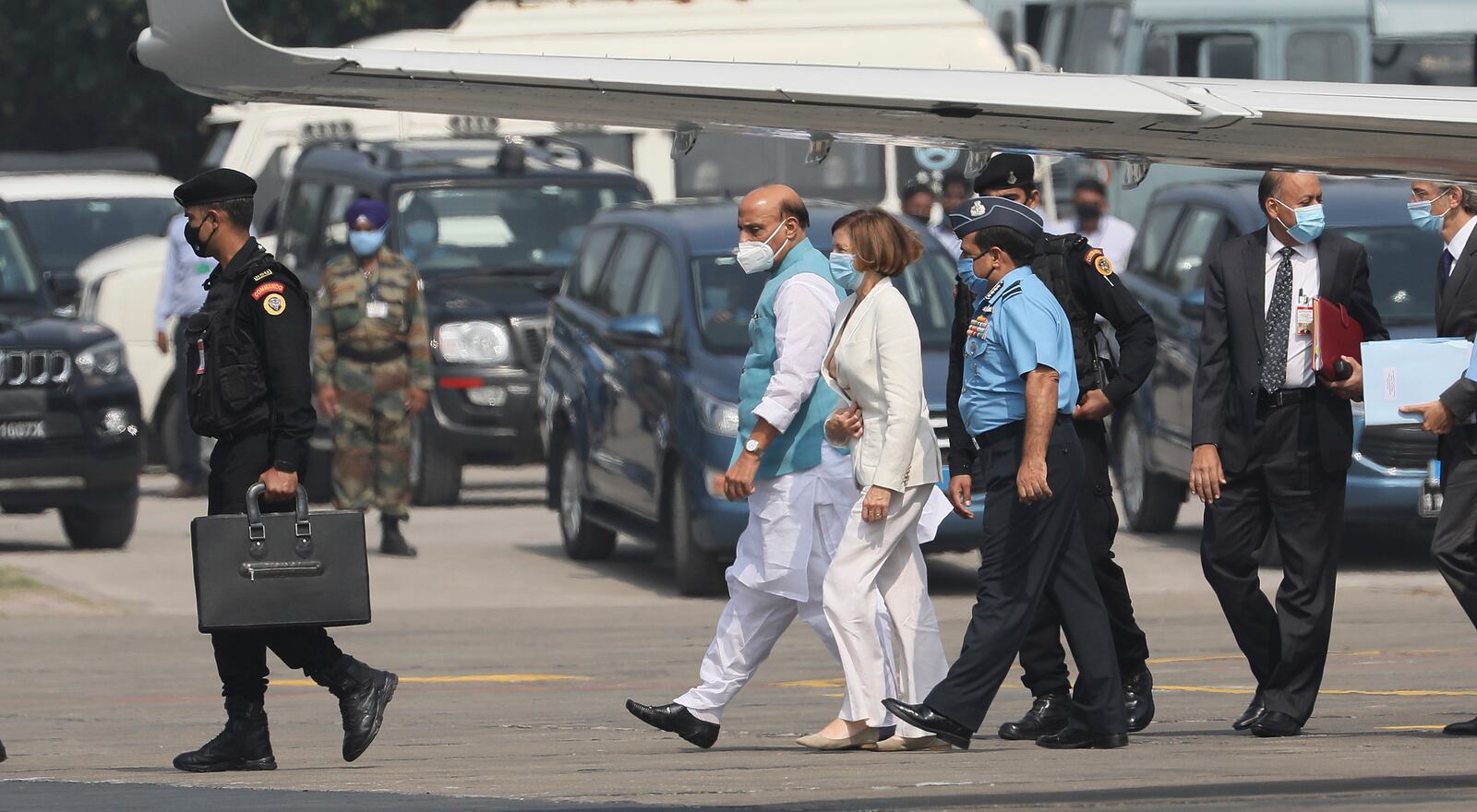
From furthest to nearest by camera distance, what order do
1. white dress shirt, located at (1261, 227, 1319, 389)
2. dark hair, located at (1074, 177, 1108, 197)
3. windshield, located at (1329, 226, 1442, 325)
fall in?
1. dark hair, located at (1074, 177, 1108, 197)
2. windshield, located at (1329, 226, 1442, 325)
3. white dress shirt, located at (1261, 227, 1319, 389)

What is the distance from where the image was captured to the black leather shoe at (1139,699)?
9023 millimetres

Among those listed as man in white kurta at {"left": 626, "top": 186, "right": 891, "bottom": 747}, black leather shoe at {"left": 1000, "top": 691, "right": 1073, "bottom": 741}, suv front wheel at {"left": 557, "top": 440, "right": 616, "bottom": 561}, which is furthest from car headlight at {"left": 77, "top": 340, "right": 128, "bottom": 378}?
black leather shoe at {"left": 1000, "top": 691, "right": 1073, "bottom": 741}

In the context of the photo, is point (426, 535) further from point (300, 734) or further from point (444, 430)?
point (300, 734)

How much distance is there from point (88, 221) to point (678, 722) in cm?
1817

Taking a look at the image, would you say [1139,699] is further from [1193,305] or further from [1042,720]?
[1193,305]

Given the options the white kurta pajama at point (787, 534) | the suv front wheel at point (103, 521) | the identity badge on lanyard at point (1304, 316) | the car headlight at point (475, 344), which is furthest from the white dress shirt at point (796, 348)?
the car headlight at point (475, 344)

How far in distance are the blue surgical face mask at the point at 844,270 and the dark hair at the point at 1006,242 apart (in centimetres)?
65

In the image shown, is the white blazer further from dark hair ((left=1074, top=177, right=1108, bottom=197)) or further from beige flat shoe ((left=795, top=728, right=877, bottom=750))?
dark hair ((left=1074, top=177, right=1108, bottom=197))

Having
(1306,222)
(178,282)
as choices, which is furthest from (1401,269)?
(178,282)

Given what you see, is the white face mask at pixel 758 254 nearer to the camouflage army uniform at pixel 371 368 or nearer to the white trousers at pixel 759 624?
the white trousers at pixel 759 624

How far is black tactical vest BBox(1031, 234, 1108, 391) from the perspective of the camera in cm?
882

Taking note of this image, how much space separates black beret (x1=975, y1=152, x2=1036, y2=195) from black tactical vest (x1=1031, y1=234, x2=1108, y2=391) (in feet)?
0.67

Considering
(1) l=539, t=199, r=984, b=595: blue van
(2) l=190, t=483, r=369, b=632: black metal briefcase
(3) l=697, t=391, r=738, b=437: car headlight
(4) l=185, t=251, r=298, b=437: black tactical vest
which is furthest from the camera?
(1) l=539, t=199, r=984, b=595: blue van

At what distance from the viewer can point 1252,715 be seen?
29.7ft
